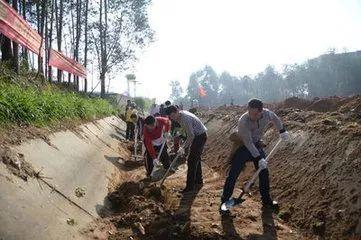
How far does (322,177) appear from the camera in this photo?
6.36 metres

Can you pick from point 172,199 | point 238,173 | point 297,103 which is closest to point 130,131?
point 297,103

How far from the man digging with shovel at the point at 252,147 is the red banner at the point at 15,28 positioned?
550 centimetres

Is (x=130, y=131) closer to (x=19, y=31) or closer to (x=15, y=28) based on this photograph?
(x=19, y=31)

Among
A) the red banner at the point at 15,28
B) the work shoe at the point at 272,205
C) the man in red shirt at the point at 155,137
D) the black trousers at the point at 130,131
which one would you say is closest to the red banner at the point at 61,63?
the red banner at the point at 15,28

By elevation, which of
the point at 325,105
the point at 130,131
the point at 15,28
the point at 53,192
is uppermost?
the point at 15,28

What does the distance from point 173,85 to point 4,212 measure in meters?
125

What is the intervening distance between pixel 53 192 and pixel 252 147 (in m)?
3.00

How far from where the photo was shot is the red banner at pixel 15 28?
26.7 ft

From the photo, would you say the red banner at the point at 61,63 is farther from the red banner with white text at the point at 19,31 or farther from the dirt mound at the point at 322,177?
the dirt mound at the point at 322,177

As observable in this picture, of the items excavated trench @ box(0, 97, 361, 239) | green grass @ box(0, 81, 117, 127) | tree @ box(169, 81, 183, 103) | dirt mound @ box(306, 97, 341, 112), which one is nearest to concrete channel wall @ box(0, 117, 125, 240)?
excavated trench @ box(0, 97, 361, 239)

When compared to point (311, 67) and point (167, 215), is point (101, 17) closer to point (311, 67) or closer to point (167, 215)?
point (167, 215)

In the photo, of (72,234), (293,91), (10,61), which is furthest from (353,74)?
(72,234)

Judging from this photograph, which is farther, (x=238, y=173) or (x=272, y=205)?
(x=272, y=205)

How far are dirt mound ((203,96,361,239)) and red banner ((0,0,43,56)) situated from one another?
20.3ft
